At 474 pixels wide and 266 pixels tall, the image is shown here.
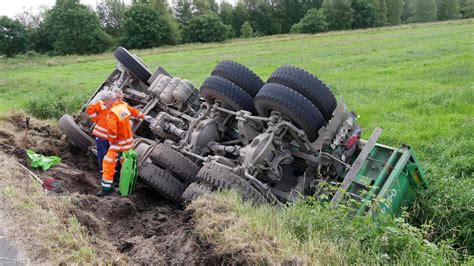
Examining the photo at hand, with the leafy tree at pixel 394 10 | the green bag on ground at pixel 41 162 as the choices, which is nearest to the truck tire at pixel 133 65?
the green bag on ground at pixel 41 162

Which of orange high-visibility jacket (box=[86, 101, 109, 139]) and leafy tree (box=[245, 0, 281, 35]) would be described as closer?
orange high-visibility jacket (box=[86, 101, 109, 139])

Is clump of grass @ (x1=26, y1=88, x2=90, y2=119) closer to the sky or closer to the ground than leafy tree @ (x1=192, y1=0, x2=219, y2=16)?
closer to the ground

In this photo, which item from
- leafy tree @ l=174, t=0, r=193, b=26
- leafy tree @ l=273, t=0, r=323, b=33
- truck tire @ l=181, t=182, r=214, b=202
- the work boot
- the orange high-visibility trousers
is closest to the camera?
truck tire @ l=181, t=182, r=214, b=202

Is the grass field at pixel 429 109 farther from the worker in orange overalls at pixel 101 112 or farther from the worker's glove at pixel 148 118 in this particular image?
the worker in orange overalls at pixel 101 112

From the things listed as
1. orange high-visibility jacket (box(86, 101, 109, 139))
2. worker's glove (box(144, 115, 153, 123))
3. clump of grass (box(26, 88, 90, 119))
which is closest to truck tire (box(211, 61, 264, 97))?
worker's glove (box(144, 115, 153, 123))

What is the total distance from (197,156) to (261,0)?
69.7 metres

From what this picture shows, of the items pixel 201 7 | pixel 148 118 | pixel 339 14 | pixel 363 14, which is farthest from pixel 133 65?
pixel 201 7

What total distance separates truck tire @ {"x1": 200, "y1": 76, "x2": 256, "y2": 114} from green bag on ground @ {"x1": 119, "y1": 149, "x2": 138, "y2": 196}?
4.33 feet

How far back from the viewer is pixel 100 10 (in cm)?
6781

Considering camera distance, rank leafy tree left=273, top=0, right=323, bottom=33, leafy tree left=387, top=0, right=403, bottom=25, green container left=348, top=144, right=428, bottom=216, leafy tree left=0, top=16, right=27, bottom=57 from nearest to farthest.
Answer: green container left=348, top=144, right=428, bottom=216, leafy tree left=0, top=16, right=27, bottom=57, leafy tree left=273, top=0, right=323, bottom=33, leafy tree left=387, top=0, right=403, bottom=25

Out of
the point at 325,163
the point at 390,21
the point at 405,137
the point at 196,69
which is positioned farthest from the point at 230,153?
the point at 390,21

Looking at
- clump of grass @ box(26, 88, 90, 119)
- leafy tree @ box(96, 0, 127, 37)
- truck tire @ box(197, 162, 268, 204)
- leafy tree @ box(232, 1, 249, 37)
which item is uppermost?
leafy tree @ box(232, 1, 249, 37)

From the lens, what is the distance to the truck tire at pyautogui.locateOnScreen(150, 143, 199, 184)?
5.40 m

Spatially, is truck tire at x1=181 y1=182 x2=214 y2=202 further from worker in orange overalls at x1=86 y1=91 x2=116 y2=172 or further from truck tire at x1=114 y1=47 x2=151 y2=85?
truck tire at x1=114 y1=47 x2=151 y2=85
